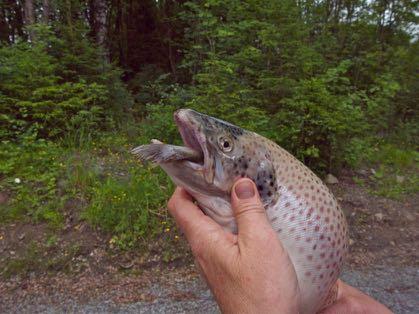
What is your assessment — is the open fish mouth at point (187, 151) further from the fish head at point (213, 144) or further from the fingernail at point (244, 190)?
the fingernail at point (244, 190)

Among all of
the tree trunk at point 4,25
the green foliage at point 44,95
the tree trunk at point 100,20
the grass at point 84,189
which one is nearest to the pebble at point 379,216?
the grass at point 84,189

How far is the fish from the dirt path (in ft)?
6.78

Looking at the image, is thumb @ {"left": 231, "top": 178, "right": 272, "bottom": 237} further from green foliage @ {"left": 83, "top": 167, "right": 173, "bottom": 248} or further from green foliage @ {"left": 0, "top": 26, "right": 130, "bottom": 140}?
green foliage @ {"left": 0, "top": 26, "right": 130, "bottom": 140}

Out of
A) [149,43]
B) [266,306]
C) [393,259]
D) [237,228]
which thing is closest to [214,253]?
[237,228]

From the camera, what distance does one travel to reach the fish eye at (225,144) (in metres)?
1.87

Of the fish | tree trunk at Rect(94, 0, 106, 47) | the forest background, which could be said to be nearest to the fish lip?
the fish

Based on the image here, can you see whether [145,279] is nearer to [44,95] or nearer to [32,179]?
[32,179]

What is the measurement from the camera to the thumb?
5.96 ft

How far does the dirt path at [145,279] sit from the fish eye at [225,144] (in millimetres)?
2397

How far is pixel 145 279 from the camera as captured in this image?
13.8 feet

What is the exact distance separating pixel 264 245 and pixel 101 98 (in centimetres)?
674

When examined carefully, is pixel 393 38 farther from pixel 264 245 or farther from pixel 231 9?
pixel 264 245

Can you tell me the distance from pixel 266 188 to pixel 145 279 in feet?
9.11

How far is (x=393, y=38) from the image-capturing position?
10.7 m
